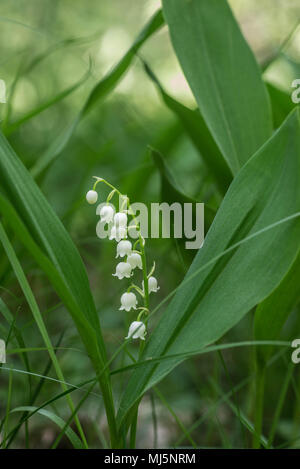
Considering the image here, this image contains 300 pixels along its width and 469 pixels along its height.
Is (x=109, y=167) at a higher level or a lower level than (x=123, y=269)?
higher

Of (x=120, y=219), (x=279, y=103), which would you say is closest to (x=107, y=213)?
(x=120, y=219)

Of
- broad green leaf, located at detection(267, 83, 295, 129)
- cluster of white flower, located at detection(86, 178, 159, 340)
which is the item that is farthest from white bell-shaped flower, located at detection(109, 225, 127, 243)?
broad green leaf, located at detection(267, 83, 295, 129)

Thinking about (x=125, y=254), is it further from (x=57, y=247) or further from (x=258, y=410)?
(x=258, y=410)

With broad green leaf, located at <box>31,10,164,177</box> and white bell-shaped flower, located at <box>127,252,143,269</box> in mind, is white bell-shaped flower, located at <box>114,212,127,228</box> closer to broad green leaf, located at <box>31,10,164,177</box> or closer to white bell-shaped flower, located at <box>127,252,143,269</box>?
white bell-shaped flower, located at <box>127,252,143,269</box>

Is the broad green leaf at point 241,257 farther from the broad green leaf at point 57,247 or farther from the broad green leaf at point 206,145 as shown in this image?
the broad green leaf at point 206,145

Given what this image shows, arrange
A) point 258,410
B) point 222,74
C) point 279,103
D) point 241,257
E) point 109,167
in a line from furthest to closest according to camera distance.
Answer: point 109,167 → point 279,103 → point 222,74 → point 258,410 → point 241,257

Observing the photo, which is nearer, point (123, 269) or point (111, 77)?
point (123, 269)

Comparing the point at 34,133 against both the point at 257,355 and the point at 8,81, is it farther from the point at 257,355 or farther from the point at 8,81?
the point at 257,355
